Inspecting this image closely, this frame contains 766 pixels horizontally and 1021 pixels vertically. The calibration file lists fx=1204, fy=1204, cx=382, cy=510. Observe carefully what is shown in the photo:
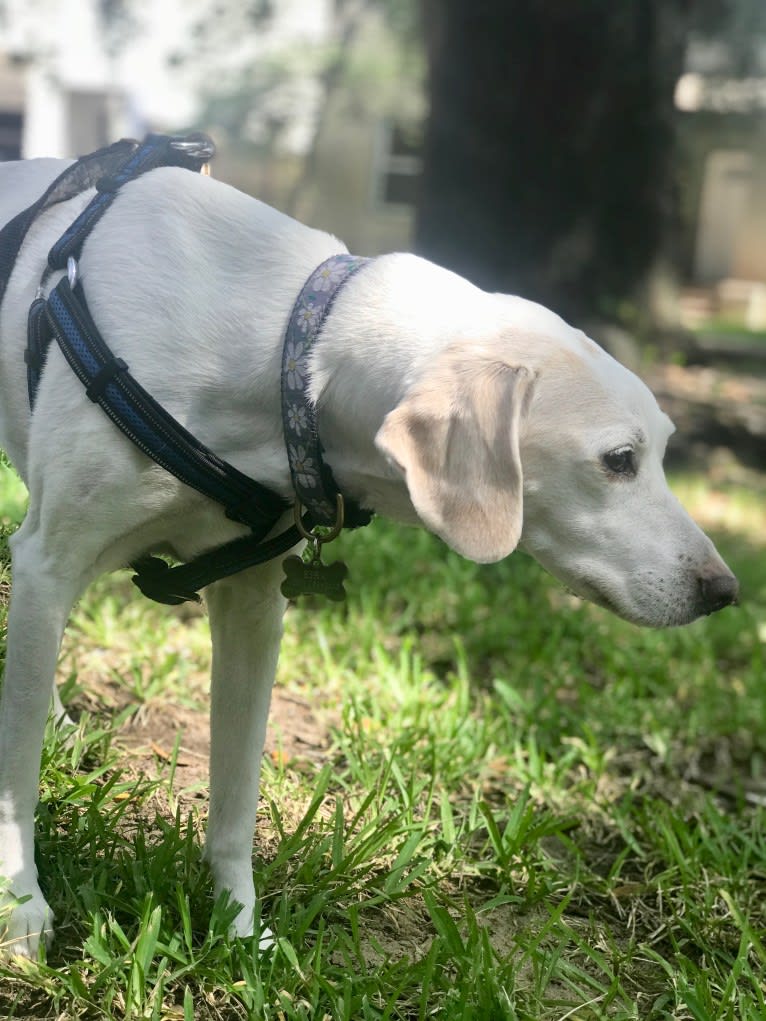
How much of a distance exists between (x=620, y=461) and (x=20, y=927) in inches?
52.4

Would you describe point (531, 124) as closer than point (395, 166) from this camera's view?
Yes

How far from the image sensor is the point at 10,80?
1631cm

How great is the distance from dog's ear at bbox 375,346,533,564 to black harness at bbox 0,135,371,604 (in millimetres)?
290

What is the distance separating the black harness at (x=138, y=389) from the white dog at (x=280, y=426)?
0.03 metres

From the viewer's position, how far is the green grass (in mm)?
2211

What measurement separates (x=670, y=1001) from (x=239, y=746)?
1.02 meters

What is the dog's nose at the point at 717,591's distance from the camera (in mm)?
2137

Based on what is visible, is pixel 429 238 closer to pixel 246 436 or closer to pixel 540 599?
pixel 540 599

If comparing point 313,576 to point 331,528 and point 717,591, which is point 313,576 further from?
point 717,591

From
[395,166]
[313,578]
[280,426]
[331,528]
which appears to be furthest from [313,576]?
[395,166]

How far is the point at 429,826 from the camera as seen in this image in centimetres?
288

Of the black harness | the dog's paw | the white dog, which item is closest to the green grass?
the dog's paw

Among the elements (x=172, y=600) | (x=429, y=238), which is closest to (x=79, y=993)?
(x=172, y=600)

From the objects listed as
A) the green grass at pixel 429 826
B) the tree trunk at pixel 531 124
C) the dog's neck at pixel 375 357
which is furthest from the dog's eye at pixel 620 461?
the tree trunk at pixel 531 124
